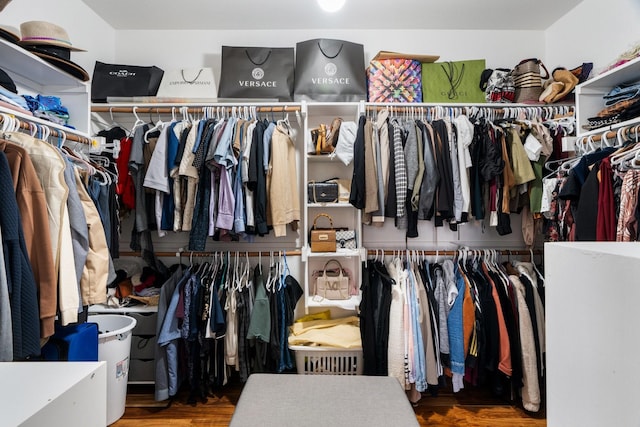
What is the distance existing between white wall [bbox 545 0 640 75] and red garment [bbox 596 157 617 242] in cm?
91

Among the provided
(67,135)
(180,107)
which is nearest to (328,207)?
(180,107)

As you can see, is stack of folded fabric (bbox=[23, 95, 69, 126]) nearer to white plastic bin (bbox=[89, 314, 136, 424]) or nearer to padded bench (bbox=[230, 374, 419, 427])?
white plastic bin (bbox=[89, 314, 136, 424])

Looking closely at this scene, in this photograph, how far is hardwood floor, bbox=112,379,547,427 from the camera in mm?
1976

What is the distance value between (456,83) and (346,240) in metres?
1.37

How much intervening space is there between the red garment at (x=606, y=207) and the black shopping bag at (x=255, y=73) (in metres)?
1.88

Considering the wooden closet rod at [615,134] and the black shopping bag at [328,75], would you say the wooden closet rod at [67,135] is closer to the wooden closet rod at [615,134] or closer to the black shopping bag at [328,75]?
the black shopping bag at [328,75]

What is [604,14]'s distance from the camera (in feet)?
7.02

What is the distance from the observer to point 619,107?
5.49ft

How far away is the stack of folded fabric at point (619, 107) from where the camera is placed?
1.63 meters

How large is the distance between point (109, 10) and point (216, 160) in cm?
149

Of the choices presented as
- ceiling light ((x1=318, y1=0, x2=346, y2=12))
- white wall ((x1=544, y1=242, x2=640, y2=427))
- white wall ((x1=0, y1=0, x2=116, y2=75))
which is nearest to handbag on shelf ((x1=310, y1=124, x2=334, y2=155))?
ceiling light ((x1=318, y1=0, x2=346, y2=12))

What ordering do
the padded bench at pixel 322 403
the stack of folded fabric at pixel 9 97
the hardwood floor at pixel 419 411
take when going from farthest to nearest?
1. the hardwood floor at pixel 419 411
2. the stack of folded fabric at pixel 9 97
3. the padded bench at pixel 322 403

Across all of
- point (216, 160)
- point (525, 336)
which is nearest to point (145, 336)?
point (216, 160)

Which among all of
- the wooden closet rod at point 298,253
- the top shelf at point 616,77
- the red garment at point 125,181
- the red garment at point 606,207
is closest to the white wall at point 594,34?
the top shelf at point 616,77
